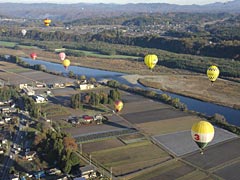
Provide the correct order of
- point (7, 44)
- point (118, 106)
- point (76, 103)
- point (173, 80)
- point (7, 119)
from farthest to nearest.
Result: point (7, 44)
point (173, 80)
point (76, 103)
point (118, 106)
point (7, 119)

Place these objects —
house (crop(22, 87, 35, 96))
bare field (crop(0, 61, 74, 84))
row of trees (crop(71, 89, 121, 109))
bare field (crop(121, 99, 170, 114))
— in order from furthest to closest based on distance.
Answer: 1. bare field (crop(0, 61, 74, 84))
2. house (crop(22, 87, 35, 96))
3. row of trees (crop(71, 89, 121, 109))
4. bare field (crop(121, 99, 170, 114))

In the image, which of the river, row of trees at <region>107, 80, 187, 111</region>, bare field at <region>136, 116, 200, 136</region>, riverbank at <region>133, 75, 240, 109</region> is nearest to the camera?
bare field at <region>136, 116, 200, 136</region>

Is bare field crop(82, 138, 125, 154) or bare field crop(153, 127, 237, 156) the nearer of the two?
bare field crop(153, 127, 237, 156)

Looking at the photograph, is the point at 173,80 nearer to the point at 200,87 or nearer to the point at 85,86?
the point at 200,87

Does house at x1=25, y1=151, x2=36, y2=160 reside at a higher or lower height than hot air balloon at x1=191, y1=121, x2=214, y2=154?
lower

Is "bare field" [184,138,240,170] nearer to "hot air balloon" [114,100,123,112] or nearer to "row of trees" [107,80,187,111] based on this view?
"row of trees" [107,80,187,111]

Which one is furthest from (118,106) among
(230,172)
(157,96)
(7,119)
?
(230,172)

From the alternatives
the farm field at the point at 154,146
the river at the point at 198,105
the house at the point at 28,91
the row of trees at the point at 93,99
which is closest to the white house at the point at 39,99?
the farm field at the point at 154,146

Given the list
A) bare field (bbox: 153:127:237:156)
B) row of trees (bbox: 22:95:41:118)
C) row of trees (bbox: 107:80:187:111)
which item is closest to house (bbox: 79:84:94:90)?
row of trees (bbox: 107:80:187:111)
